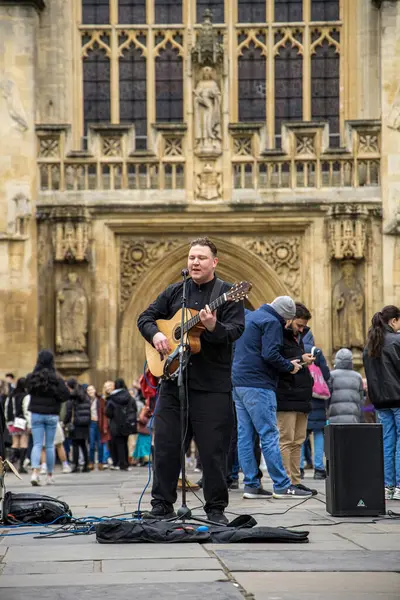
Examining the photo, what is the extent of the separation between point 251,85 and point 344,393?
1162cm

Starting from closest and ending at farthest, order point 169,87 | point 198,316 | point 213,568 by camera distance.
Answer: point 213,568, point 198,316, point 169,87

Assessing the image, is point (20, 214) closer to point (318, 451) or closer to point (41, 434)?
point (41, 434)

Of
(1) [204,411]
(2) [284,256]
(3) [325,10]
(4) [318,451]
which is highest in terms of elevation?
(3) [325,10]

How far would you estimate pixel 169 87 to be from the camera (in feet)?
82.0

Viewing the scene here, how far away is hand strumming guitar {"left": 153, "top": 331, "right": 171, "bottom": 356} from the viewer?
8086 millimetres

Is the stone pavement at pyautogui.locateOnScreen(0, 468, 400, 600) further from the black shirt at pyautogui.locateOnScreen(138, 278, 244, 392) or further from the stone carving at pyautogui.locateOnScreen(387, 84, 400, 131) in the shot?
the stone carving at pyautogui.locateOnScreen(387, 84, 400, 131)

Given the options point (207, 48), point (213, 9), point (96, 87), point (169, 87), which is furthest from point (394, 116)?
point (96, 87)

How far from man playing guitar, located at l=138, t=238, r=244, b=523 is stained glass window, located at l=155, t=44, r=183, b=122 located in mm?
16974

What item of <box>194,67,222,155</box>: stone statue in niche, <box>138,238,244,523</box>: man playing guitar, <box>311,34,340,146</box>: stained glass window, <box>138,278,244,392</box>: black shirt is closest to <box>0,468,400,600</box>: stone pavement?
<box>138,238,244,523</box>: man playing guitar

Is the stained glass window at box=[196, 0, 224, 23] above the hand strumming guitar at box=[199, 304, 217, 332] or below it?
above

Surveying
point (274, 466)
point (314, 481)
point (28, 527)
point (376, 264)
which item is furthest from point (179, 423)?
point (376, 264)

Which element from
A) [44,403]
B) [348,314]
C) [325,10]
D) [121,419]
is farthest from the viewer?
[325,10]

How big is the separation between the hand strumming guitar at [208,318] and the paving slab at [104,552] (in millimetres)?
1394

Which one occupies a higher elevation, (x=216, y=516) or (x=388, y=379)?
(x=388, y=379)
